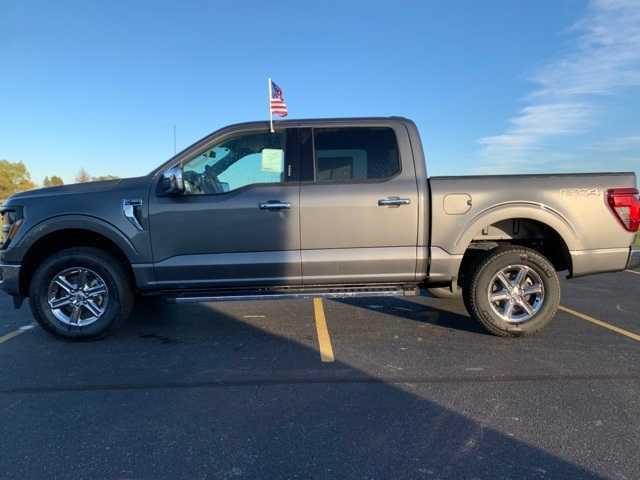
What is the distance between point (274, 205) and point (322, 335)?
1.38m

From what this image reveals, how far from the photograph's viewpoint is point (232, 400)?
119 inches

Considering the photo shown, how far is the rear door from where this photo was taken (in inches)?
165

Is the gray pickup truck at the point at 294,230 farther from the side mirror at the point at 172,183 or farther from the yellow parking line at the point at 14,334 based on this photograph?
the yellow parking line at the point at 14,334

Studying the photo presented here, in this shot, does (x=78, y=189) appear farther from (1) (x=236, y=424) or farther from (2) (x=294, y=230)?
(1) (x=236, y=424)

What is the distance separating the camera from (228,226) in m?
4.18

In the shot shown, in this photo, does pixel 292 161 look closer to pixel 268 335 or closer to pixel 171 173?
pixel 171 173

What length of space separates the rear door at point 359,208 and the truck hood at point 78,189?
5.58 feet

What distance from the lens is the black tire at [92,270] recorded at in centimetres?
418

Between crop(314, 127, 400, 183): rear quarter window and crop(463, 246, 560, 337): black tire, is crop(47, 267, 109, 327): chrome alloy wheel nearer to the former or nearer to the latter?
crop(314, 127, 400, 183): rear quarter window

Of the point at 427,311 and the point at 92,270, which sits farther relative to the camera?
the point at 427,311

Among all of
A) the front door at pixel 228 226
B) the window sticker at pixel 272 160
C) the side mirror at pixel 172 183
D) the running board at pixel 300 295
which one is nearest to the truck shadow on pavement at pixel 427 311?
the running board at pixel 300 295

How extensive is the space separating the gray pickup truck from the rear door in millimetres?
13

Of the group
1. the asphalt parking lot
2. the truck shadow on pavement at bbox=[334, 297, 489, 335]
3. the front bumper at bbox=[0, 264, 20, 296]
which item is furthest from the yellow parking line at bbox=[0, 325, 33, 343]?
the truck shadow on pavement at bbox=[334, 297, 489, 335]

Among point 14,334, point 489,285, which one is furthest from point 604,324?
point 14,334
